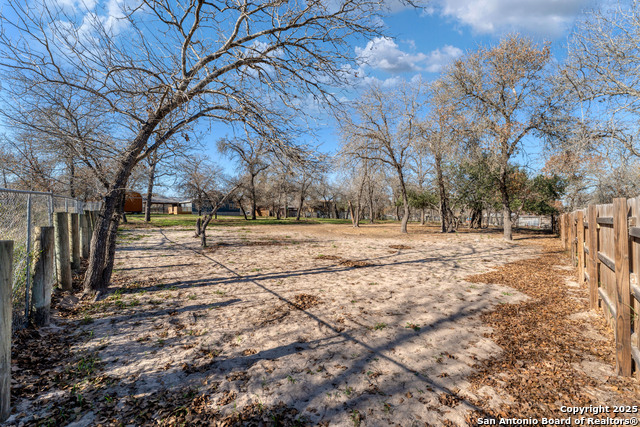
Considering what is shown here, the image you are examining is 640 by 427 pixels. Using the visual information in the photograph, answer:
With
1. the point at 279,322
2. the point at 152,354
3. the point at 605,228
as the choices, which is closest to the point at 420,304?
the point at 279,322

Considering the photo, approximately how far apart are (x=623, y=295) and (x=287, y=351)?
356 centimetres

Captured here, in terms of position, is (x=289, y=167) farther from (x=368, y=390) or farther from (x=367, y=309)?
(x=368, y=390)

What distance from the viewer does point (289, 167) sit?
5.20 metres

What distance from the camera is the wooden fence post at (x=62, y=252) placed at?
5254 mm

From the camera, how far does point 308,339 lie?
366 centimetres

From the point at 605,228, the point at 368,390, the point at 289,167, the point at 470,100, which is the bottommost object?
the point at 368,390

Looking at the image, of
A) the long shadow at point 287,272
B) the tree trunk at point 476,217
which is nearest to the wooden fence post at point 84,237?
the long shadow at point 287,272

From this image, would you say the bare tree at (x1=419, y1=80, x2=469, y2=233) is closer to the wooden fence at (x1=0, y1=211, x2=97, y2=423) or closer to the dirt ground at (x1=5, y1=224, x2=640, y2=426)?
the dirt ground at (x1=5, y1=224, x2=640, y2=426)

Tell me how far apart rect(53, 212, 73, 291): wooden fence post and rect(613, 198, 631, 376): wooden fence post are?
26.6 feet

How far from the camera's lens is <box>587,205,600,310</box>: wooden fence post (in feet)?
14.3

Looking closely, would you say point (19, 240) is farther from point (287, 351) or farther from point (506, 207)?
point (506, 207)

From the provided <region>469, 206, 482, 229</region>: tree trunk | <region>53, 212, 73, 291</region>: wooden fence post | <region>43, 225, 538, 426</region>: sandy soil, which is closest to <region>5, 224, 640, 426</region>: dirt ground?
<region>43, 225, 538, 426</region>: sandy soil

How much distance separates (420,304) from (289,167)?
3.35 meters

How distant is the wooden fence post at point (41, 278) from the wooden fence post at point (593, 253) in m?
7.97
